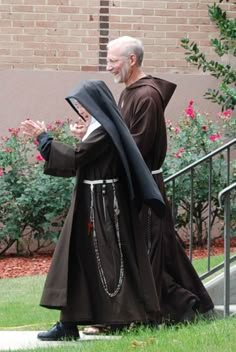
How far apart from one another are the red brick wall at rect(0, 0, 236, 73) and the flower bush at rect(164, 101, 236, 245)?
1333 mm

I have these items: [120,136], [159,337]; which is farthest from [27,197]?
[159,337]

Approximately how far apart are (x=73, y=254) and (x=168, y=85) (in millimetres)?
1486

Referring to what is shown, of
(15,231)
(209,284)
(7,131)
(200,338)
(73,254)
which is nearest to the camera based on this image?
(200,338)

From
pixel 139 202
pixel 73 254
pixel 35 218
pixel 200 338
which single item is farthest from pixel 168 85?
pixel 35 218

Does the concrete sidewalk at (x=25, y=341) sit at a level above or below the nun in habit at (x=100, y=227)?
below

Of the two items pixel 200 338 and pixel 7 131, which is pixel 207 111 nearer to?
pixel 7 131

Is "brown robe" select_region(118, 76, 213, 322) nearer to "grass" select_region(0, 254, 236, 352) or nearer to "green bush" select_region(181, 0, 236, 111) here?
"grass" select_region(0, 254, 236, 352)

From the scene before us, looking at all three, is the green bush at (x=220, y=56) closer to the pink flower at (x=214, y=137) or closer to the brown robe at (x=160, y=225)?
the pink flower at (x=214, y=137)

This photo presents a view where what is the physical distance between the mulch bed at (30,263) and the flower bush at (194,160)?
40 centimetres

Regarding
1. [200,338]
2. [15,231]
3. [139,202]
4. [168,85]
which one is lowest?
[15,231]

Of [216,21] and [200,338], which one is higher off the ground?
[216,21]

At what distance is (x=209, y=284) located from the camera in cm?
854

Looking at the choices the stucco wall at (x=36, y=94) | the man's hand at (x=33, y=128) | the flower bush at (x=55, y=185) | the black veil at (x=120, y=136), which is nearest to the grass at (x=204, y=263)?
the flower bush at (x=55, y=185)

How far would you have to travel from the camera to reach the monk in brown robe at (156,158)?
287 inches
